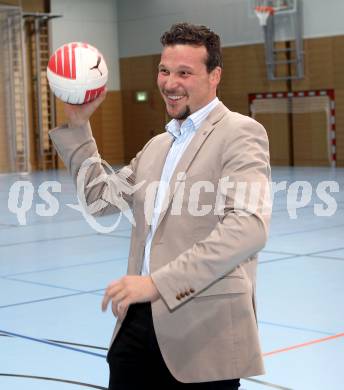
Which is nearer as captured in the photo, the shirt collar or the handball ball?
the shirt collar

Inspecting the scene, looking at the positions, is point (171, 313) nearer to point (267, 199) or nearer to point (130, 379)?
point (130, 379)

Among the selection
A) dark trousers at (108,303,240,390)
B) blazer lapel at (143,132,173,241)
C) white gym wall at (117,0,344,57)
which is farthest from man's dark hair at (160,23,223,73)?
white gym wall at (117,0,344,57)

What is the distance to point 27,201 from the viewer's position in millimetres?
17750

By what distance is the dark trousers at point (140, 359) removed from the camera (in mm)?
2873

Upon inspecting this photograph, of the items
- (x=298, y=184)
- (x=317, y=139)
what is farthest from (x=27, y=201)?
(x=317, y=139)

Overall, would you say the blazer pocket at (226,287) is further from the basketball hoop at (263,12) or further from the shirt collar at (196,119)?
the basketball hoop at (263,12)

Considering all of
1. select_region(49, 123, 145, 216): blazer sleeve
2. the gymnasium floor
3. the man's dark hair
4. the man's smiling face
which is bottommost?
the gymnasium floor

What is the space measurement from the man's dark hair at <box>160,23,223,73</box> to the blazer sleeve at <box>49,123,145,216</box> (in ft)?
1.76

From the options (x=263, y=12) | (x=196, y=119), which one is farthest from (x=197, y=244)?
(x=263, y=12)

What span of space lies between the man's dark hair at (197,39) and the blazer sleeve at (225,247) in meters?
0.41

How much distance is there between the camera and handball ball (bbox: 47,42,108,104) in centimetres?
319

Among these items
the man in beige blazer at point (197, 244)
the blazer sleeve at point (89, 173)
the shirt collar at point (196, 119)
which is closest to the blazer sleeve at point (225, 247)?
the man in beige blazer at point (197, 244)

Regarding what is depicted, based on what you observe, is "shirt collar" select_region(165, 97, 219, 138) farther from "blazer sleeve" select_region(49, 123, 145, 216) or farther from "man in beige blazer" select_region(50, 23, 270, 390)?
"blazer sleeve" select_region(49, 123, 145, 216)

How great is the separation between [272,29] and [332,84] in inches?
103
